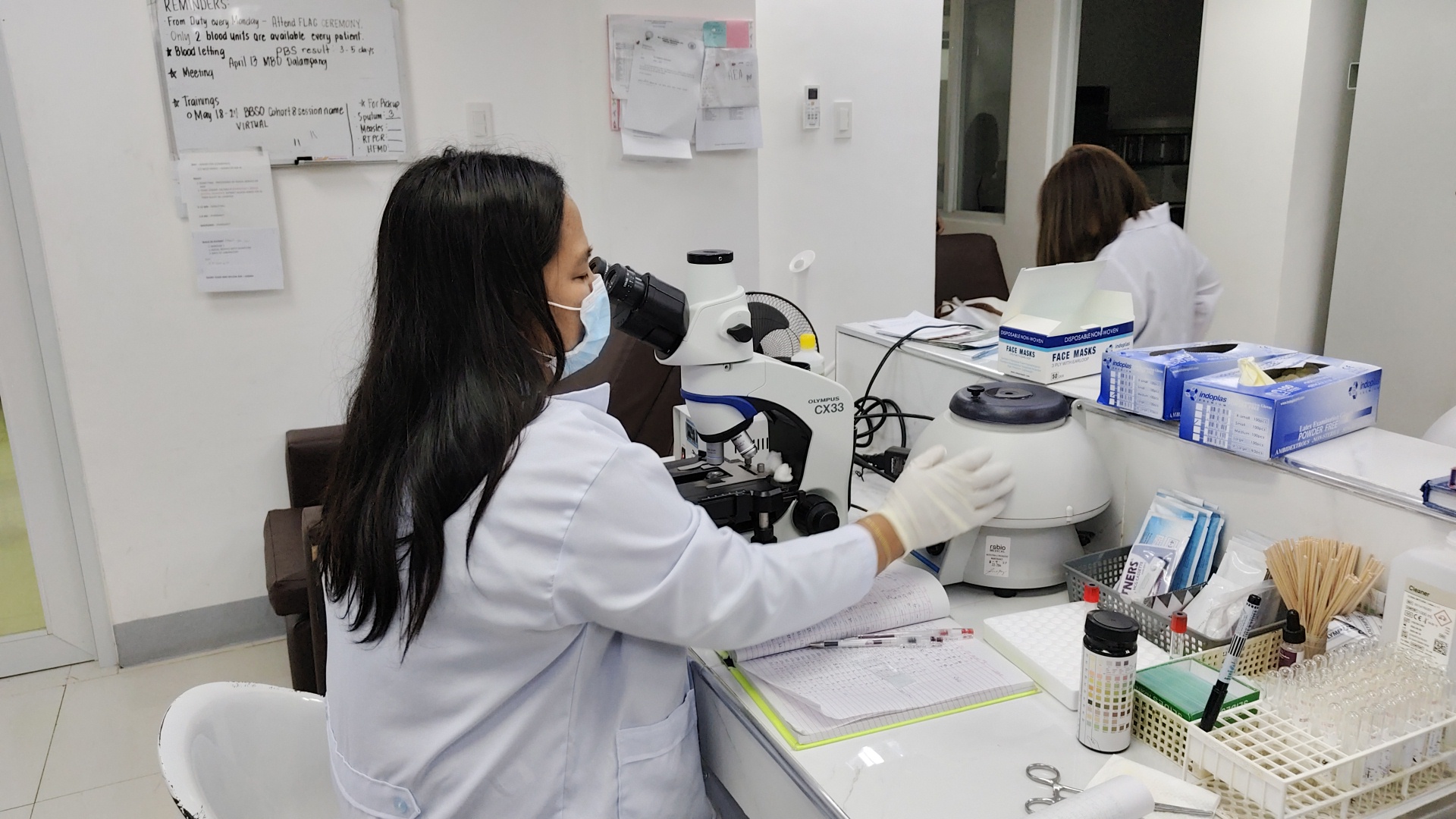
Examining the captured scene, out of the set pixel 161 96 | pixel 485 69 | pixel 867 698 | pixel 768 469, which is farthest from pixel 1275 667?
pixel 161 96

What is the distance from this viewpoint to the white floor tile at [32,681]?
2.52m

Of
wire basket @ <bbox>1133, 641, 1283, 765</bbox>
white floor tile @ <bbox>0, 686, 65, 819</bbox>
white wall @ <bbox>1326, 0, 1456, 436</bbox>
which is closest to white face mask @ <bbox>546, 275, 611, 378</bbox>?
wire basket @ <bbox>1133, 641, 1283, 765</bbox>

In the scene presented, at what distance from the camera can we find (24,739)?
229cm

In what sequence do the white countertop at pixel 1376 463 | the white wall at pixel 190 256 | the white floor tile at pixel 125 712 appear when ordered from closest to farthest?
1. the white countertop at pixel 1376 463
2. the white floor tile at pixel 125 712
3. the white wall at pixel 190 256

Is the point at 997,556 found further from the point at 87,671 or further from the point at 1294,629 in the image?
the point at 87,671

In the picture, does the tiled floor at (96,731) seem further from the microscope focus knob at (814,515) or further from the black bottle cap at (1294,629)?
the black bottle cap at (1294,629)

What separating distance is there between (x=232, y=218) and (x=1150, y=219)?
7.94ft

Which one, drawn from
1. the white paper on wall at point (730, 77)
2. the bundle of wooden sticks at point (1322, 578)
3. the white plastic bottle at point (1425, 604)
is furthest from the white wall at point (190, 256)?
the white plastic bottle at point (1425, 604)

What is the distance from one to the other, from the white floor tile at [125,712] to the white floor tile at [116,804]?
27 millimetres

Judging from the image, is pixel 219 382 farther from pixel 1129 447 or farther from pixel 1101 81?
pixel 1101 81

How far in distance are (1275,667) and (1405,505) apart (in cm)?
23

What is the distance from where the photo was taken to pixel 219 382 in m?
2.57

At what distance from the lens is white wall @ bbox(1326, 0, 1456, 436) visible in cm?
278

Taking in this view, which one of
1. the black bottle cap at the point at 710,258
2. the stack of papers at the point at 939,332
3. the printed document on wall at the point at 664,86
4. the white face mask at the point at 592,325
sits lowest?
the stack of papers at the point at 939,332
